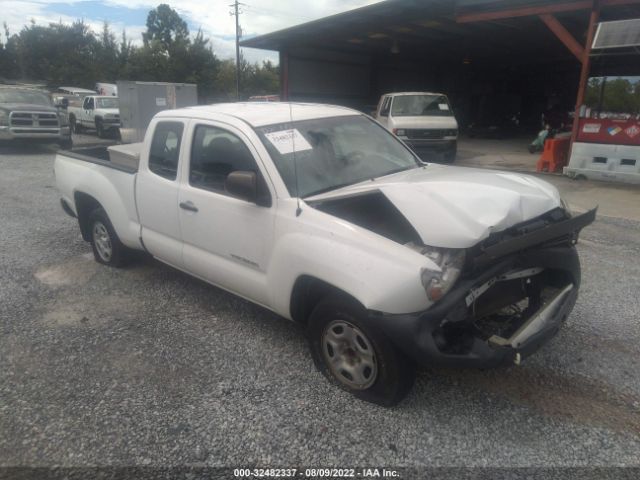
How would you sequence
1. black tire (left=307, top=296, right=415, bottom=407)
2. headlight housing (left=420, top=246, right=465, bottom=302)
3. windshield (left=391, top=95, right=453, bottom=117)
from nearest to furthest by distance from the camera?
headlight housing (left=420, top=246, right=465, bottom=302), black tire (left=307, top=296, right=415, bottom=407), windshield (left=391, top=95, right=453, bottom=117)

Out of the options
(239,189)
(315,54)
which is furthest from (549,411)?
(315,54)

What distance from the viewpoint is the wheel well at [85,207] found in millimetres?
5285

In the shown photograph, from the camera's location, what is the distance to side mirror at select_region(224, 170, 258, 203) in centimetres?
317

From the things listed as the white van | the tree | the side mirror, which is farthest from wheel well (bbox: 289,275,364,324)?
the tree

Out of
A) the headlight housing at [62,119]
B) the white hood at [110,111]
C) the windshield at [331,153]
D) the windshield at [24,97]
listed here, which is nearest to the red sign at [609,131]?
the windshield at [331,153]

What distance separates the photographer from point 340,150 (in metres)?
3.75

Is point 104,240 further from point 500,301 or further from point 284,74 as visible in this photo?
point 284,74

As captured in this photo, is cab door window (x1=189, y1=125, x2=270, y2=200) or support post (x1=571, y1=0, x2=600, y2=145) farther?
support post (x1=571, y1=0, x2=600, y2=145)

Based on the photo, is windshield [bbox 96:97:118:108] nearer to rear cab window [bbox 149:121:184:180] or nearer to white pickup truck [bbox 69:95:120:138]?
white pickup truck [bbox 69:95:120:138]

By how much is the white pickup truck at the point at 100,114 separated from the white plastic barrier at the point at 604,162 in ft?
55.1

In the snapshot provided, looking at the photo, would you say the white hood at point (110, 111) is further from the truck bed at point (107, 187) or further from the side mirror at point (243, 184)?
the side mirror at point (243, 184)

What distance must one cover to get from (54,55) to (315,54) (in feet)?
153

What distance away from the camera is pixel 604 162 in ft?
35.2

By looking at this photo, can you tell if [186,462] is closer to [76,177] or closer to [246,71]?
[76,177]
